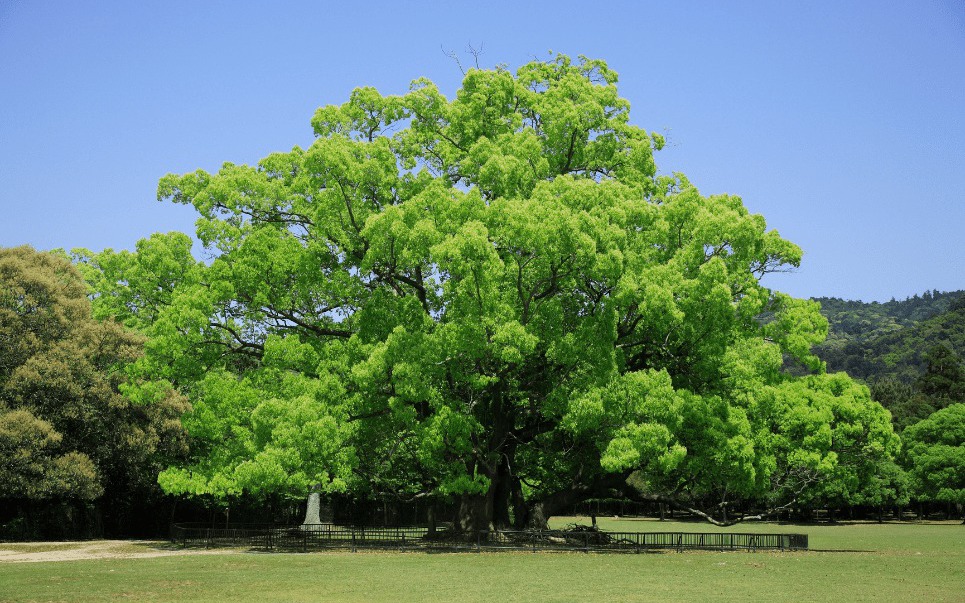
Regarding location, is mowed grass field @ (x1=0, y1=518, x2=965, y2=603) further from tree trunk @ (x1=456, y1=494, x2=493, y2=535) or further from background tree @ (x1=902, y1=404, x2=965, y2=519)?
background tree @ (x1=902, y1=404, x2=965, y2=519)

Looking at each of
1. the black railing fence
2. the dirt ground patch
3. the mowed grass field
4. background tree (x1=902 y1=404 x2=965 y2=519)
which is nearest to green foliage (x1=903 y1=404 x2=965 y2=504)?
background tree (x1=902 y1=404 x2=965 y2=519)

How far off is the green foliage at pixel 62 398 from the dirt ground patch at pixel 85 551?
1.88m

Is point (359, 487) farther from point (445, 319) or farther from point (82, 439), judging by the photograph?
point (82, 439)

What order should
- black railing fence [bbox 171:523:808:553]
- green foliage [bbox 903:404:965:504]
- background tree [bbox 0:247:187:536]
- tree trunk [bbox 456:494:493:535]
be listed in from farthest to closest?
1. green foliage [bbox 903:404:965:504]
2. background tree [bbox 0:247:187:536]
3. tree trunk [bbox 456:494:493:535]
4. black railing fence [bbox 171:523:808:553]

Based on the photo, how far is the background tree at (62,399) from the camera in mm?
32094

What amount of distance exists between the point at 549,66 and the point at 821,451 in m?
17.3

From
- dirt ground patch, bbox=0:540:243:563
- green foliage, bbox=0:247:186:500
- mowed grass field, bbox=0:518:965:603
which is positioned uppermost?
green foliage, bbox=0:247:186:500

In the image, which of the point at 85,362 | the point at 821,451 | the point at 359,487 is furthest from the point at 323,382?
the point at 821,451

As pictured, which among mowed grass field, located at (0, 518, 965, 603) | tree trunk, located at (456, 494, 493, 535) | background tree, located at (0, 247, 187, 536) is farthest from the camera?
background tree, located at (0, 247, 187, 536)

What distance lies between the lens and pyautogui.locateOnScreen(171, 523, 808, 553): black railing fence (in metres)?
27.9

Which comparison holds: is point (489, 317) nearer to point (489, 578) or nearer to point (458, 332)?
point (458, 332)

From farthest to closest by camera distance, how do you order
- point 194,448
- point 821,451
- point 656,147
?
point 194,448 → point 656,147 → point 821,451

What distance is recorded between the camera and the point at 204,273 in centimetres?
2852

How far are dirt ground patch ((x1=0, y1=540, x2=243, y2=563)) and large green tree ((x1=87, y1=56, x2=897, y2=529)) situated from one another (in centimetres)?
250
